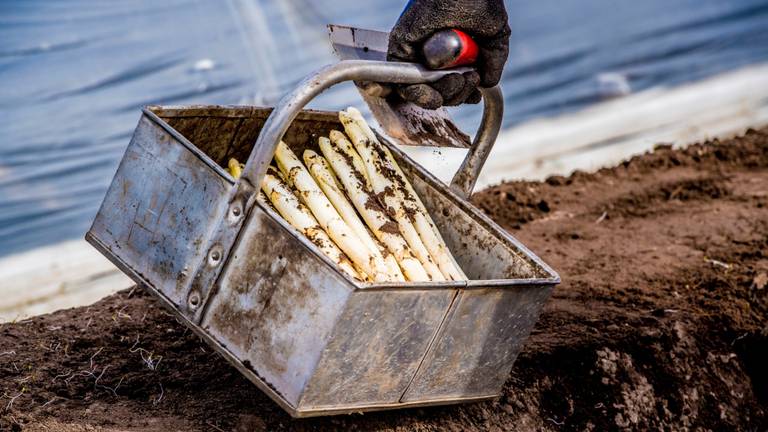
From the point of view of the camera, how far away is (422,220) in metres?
2.62

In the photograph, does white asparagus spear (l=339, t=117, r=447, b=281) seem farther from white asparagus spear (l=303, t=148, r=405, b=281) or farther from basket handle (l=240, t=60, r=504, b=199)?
basket handle (l=240, t=60, r=504, b=199)

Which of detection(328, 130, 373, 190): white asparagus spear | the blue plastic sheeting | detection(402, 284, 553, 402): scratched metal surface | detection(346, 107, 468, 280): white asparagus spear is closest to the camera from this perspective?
detection(402, 284, 553, 402): scratched metal surface

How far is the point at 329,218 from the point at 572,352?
1.05m

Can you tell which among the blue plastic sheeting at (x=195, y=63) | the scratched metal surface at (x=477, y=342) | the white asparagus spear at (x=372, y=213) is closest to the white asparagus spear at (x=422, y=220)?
the white asparagus spear at (x=372, y=213)

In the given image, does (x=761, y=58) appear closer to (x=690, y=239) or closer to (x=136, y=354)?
(x=690, y=239)

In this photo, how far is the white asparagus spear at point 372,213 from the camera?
2420 mm

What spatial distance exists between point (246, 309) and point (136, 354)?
2.57 feet

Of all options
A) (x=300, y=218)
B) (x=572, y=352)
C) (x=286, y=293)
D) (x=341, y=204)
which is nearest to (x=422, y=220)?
(x=341, y=204)

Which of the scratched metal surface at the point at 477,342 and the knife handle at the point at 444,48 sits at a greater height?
the knife handle at the point at 444,48

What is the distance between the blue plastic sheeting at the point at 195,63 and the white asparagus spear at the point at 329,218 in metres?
1.97

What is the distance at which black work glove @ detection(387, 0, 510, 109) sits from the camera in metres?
2.33

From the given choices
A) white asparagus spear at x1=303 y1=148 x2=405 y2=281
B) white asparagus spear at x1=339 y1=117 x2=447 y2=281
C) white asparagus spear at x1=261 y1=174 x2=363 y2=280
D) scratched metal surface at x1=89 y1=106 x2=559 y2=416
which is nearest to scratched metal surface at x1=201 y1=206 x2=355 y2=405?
scratched metal surface at x1=89 y1=106 x2=559 y2=416

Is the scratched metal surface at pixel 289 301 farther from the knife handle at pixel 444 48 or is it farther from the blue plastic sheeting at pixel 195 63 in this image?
the blue plastic sheeting at pixel 195 63

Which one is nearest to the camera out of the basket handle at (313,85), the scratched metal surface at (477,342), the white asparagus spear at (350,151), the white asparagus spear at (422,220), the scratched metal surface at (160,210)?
the basket handle at (313,85)
